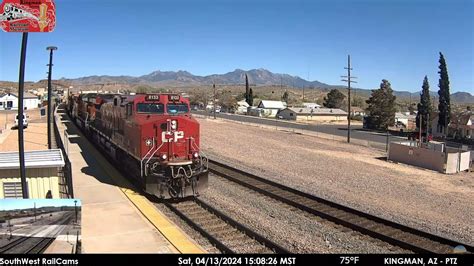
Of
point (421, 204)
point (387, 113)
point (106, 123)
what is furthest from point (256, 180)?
point (387, 113)

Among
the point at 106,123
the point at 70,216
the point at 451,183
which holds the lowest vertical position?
the point at 451,183

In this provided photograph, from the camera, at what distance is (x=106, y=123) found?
22.3 meters

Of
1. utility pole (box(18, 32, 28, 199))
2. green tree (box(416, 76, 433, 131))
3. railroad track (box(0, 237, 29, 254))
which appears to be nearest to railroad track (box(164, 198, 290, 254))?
railroad track (box(0, 237, 29, 254))

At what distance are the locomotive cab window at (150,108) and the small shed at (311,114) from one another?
8941cm

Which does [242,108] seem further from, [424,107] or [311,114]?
[424,107]

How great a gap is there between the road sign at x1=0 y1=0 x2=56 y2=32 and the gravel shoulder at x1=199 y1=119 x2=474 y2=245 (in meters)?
12.6

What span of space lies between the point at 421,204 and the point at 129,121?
13484 mm

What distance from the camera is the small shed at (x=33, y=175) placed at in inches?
561

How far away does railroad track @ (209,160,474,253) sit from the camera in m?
11.1

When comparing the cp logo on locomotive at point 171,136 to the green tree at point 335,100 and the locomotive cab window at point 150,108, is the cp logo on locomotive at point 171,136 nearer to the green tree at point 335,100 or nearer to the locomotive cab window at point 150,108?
the locomotive cab window at point 150,108

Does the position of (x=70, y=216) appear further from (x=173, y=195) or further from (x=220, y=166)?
(x=220, y=166)

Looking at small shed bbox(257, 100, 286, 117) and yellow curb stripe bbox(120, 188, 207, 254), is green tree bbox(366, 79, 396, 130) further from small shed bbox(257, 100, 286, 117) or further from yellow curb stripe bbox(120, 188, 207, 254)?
yellow curb stripe bbox(120, 188, 207, 254)

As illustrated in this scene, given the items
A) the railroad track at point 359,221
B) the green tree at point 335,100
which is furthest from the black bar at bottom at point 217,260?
the green tree at point 335,100

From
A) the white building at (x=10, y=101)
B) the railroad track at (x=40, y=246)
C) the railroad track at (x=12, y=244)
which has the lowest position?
the railroad track at (x=12, y=244)
